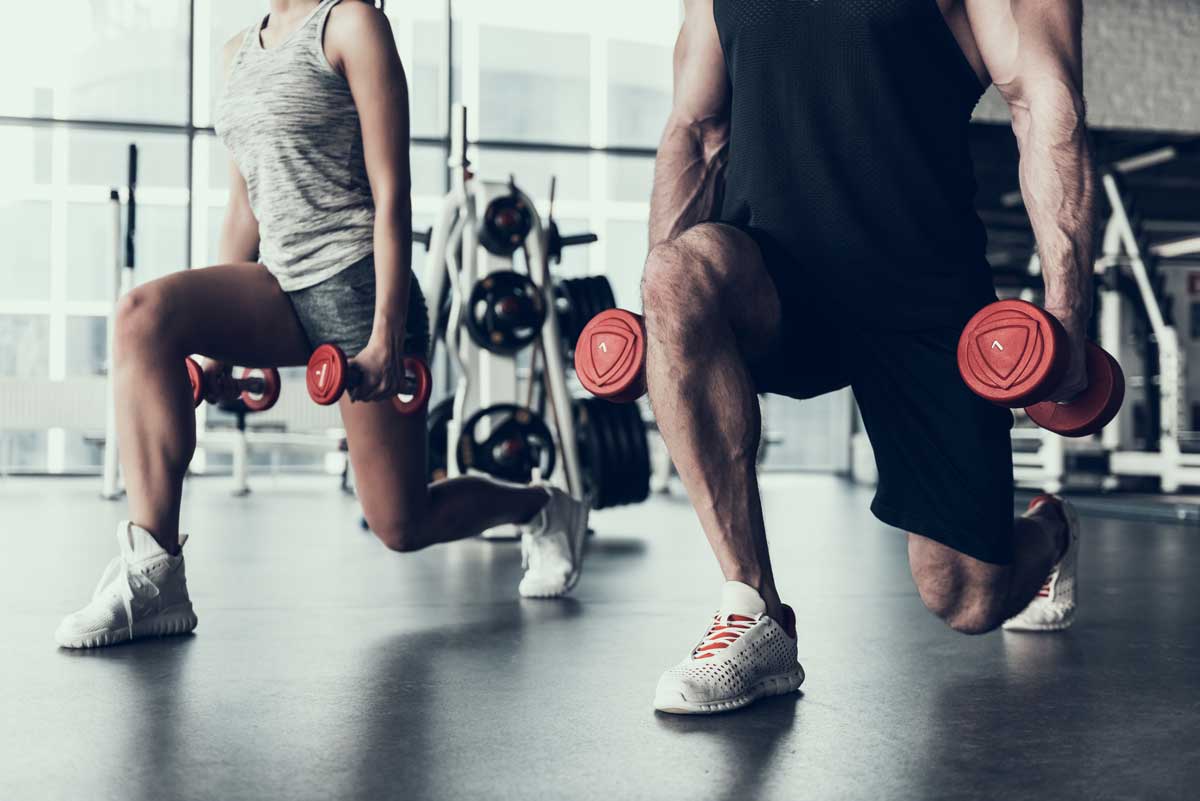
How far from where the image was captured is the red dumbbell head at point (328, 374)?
5.38ft

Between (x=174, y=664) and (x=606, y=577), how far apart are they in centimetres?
125

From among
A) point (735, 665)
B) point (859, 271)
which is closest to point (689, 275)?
point (859, 271)

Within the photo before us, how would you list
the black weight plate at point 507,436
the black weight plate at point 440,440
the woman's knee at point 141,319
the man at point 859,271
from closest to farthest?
the man at point 859,271 → the woman's knee at point 141,319 → the black weight plate at point 507,436 → the black weight plate at point 440,440

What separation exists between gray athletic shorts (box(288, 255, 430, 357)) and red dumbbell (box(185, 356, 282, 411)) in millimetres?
155

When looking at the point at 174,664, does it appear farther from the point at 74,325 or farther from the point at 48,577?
the point at 74,325

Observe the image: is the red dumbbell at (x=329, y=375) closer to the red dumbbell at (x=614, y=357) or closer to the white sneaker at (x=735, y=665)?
the red dumbbell at (x=614, y=357)

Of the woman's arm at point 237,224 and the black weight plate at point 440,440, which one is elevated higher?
the woman's arm at point 237,224

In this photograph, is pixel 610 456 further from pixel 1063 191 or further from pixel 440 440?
pixel 1063 191

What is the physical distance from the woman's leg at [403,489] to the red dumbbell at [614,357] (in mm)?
567

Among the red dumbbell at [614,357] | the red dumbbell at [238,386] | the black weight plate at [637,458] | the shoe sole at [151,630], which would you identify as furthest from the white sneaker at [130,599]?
the black weight plate at [637,458]

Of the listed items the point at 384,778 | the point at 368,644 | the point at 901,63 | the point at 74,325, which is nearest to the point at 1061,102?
the point at 901,63

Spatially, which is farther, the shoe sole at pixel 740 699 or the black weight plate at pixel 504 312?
the black weight plate at pixel 504 312

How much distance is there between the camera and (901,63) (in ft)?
4.91

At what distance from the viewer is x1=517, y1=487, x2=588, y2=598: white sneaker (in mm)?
2340
